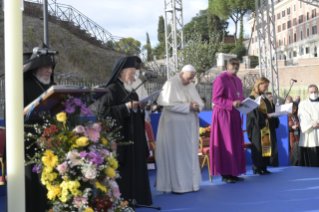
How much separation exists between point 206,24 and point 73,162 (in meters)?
75.0

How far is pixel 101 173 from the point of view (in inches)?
158

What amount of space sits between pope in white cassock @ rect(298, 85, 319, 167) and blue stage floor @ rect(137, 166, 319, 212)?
1402 millimetres

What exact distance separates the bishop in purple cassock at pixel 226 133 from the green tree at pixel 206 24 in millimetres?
63546

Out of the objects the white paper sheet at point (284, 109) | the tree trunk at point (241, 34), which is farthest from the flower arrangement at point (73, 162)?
the tree trunk at point (241, 34)

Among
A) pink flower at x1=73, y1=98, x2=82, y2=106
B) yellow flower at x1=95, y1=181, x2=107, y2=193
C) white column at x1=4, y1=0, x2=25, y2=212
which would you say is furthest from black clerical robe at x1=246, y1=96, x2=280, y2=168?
white column at x1=4, y1=0, x2=25, y2=212

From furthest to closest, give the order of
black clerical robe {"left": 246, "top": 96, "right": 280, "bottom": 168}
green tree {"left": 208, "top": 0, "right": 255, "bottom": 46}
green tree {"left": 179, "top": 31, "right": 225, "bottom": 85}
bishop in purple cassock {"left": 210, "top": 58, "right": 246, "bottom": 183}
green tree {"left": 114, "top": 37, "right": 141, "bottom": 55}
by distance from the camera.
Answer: green tree {"left": 208, "top": 0, "right": 255, "bottom": 46}
green tree {"left": 114, "top": 37, "right": 141, "bottom": 55}
green tree {"left": 179, "top": 31, "right": 225, "bottom": 85}
black clerical robe {"left": 246, "top": 96, "right": 280, "bottom": 168}
bishop in purple cassock {"left": 210, "top": 58, "right": 246, "bottom": 183}

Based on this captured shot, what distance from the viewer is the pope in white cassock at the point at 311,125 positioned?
31.0ft

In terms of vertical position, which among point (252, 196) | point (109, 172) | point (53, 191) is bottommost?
point (252, 196)

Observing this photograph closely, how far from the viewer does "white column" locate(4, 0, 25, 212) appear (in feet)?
9.48

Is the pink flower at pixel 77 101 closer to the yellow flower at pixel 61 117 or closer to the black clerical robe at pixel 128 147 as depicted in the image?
the yellow flower at pixel 61 117

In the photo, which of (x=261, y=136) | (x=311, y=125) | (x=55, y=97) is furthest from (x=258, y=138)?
(x=55, y=97)

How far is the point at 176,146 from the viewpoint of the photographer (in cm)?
670

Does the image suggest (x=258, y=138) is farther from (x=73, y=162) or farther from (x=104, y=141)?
(x=73, y=162)

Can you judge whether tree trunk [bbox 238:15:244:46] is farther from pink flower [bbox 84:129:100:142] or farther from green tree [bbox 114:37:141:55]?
pink flower [bbox 84:129:100:142]
